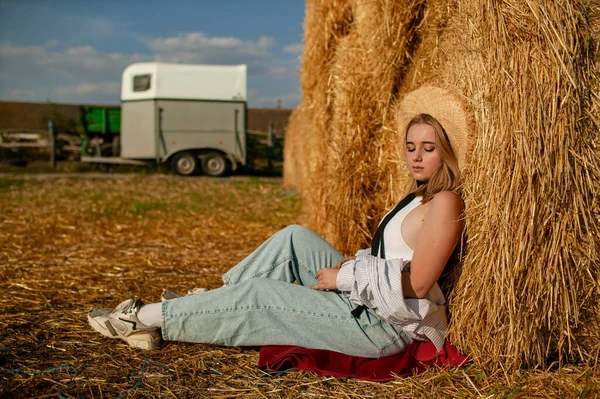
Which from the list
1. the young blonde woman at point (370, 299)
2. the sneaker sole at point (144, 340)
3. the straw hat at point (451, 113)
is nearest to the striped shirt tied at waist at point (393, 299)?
the young blonde woman at point (370, 299)

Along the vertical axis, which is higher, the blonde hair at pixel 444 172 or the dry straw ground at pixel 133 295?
the blonde hair at pixel 444 172

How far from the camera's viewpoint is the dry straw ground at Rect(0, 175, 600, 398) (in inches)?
88.7

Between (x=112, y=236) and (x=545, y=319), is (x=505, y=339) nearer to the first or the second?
(x=545, y=319)

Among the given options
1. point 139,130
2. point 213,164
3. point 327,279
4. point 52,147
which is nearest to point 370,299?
point 327,279

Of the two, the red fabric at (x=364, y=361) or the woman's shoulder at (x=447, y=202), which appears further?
the red fabric at (x=364, y=361)

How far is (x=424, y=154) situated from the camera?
2451mm

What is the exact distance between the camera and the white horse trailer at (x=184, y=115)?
13.9m

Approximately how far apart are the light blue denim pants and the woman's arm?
30 cm

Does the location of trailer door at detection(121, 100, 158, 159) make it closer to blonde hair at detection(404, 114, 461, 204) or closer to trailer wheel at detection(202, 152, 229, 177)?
trailer wheel at detection(202, 152, 229, 177)

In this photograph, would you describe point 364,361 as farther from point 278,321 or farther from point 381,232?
point 381,232

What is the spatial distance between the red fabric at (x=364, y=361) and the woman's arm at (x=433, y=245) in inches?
13.7

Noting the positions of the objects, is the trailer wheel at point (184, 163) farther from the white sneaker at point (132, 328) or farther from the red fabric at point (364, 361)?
the red fabric at point (364, 361)

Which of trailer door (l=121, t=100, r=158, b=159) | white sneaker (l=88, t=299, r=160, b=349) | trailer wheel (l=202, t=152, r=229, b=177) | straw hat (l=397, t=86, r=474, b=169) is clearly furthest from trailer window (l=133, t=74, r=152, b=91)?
straw hat (l=397, t=86, r=474, b=169)

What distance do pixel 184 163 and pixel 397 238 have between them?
1234 centimetres
